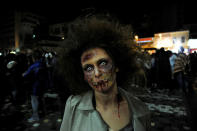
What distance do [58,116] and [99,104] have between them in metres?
3.40

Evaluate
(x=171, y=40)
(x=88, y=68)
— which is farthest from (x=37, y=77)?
(x=171, y=40)

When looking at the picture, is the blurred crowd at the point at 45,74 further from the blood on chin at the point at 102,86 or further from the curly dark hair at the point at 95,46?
the blood on chin at the point at 102,86

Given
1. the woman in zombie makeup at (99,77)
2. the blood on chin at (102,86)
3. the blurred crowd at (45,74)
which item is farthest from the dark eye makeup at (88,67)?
the blurred crowd at (45,74)

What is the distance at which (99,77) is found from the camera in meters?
1.14

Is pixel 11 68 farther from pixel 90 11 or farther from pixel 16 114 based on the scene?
pixel 90 11

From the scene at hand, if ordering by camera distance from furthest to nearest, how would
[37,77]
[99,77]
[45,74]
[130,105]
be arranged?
1. [45,74]
2. [37,77]
3. [130,105]
4. [99,77]

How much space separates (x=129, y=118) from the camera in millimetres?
1227

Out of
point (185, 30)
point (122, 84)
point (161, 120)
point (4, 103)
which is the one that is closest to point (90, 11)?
point (122, 84)

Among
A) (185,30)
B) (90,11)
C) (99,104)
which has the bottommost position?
(99,104)

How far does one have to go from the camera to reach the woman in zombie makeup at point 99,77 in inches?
45.8

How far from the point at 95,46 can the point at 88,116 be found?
62cm

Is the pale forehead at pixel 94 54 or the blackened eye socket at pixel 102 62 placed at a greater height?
the pale forehead at pixel 94 54

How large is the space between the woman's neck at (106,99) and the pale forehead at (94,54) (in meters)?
0.32

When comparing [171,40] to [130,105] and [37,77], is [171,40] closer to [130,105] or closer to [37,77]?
[37,77]
